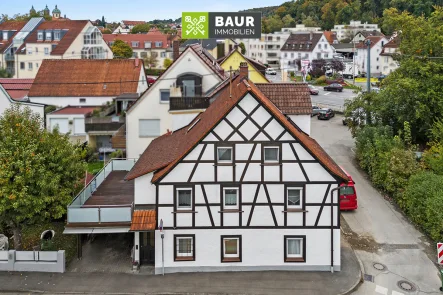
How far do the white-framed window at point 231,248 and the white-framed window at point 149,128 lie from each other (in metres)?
14.0

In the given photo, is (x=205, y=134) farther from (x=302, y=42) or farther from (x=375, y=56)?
(x=302, y=42)

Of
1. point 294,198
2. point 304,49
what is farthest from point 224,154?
point 304,49

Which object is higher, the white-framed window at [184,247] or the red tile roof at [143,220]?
the red tile roof at [143,220]

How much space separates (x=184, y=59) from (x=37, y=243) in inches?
566

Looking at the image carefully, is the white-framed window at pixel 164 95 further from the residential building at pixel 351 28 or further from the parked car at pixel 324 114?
the residential building at pixel 351 28

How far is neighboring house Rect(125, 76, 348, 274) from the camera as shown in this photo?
59.2 ft

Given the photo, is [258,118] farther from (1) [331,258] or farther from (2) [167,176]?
(1) [331,258]

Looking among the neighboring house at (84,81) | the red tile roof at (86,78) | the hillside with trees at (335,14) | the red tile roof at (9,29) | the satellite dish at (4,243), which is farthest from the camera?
the hillside with trees at (335,14)

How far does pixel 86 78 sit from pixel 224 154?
2678 cm

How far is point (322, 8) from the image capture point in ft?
507

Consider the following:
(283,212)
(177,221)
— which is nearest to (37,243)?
(177,221)

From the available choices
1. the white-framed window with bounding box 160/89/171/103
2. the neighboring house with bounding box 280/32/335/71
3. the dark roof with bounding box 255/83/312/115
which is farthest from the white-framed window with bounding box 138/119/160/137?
the neighboring house with bounding box 280/32/335/71

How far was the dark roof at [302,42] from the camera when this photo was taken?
97.2 meters

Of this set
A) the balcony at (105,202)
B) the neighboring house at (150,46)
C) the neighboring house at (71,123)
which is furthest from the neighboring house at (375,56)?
the balcony at (105,202)
